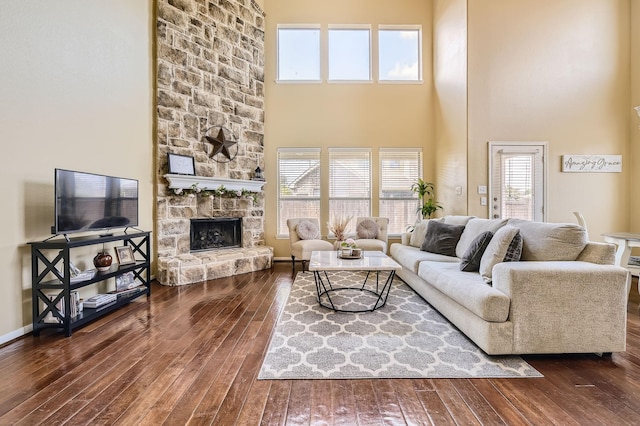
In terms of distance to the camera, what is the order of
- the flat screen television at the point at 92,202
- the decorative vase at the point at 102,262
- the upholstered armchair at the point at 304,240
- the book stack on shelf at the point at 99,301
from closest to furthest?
1. the flat screen television at the point at 92,202
2. the book stack on shelf at the point at 99,301
3. the decorative vase at the point at 102,262
4. the upholstered armchair at the point at 304,240

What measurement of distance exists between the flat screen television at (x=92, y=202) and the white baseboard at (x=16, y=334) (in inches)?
34.6

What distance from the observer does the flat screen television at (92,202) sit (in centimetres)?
257

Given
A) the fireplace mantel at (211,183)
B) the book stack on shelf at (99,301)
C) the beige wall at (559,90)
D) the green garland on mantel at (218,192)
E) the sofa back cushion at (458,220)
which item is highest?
the beige wall at (559,90)

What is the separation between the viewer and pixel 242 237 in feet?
17.3

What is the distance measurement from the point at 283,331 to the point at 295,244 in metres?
2.51

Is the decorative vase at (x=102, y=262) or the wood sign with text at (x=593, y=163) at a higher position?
the wood sign with text at (x=593, y=163)

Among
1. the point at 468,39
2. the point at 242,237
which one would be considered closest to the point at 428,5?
the point at 468,39

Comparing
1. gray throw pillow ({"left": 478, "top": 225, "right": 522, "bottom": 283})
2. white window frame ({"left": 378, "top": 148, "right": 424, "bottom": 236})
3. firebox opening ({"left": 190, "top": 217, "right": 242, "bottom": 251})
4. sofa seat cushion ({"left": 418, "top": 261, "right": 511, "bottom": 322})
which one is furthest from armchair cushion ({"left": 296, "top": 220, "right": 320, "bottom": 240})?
gray throw pillow ({"left": 478, "top": 225, "right": 522, "bottom": 283})

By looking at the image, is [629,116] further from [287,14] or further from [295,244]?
[287,14]

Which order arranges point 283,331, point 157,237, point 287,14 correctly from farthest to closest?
point 287,14 → point 157,237 → point 283,331


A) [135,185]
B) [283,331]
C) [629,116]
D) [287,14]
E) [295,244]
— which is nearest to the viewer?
[283,331]

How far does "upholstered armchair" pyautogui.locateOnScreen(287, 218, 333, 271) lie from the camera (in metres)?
4.82

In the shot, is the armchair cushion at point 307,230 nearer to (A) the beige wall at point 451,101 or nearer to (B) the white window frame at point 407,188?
(B) the white window frame at point 407,188

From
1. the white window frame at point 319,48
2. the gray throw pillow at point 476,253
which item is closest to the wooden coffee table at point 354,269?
the gray throw pillow at point 476,253
